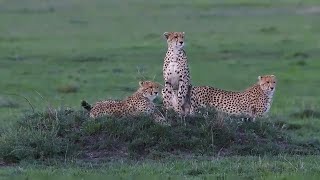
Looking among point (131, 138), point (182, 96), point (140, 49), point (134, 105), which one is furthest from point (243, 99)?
point (140, 49)

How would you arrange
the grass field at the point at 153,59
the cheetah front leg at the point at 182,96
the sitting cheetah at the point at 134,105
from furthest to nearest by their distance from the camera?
the cheetah front leg at the point at 182,96
the sitting cheetah at the point at 134,105
the grass field at the point at 153,59

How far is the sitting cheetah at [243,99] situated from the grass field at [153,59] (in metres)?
0.69

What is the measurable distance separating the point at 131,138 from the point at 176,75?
1347mm

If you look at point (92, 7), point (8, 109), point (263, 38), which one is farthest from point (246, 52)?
point (92, 7)

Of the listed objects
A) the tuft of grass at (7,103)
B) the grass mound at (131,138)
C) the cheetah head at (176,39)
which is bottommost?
the grass mound at (131,138)

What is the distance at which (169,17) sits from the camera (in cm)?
3631

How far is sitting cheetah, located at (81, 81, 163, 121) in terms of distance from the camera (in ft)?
39.6

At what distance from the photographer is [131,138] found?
1152 cm

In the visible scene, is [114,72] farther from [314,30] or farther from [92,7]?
[92,7]

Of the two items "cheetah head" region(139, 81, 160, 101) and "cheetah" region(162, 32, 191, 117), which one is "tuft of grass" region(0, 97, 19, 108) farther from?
"cheetah head" region(139, 81, 160, 101)

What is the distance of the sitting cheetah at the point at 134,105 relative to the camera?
12078mm

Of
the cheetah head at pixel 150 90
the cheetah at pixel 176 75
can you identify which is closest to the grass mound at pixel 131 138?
the cheetah head at pixel 150 90

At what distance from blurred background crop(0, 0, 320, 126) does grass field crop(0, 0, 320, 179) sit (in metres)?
0.03

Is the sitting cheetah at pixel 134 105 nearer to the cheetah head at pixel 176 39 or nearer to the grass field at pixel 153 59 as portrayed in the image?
the cheetah head at pixel 176 39
